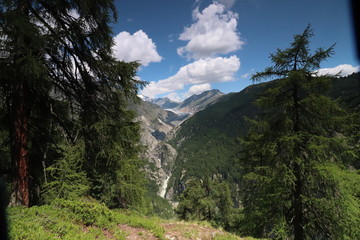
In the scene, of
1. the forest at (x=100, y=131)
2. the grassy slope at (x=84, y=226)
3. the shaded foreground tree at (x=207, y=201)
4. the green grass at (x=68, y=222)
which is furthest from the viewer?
the shaded foreground tree at (x=207, y=201)

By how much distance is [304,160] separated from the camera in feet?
29.9

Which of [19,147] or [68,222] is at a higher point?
[19,147]

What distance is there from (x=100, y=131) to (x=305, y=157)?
29.7 ft

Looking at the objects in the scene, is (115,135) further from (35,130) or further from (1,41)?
(1,41)

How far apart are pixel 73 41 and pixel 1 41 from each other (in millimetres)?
2164

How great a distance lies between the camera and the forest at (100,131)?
615 centimetres

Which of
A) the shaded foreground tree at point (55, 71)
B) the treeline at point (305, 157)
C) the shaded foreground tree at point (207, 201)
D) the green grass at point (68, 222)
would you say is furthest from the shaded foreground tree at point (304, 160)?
the shaded foreground tree at point (207, 201)

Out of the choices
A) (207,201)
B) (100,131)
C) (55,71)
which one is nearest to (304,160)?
(100,131)

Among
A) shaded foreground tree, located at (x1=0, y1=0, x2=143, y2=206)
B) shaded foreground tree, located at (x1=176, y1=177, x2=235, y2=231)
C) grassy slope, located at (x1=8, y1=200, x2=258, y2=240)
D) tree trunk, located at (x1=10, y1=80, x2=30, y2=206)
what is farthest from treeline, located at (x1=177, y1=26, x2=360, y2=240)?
shaded foreground tree, located at (x1=176, y1=177, x2=235, y2=231)

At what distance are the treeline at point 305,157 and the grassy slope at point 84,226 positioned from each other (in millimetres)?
3709

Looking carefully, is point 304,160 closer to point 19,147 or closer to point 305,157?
point 305,157

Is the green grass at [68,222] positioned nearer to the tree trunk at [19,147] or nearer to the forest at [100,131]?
the forest at [100,131]

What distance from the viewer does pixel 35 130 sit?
310 inches

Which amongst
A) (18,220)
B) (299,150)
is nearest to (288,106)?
(299,150)
